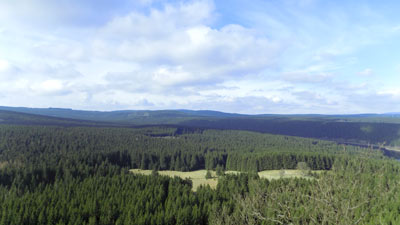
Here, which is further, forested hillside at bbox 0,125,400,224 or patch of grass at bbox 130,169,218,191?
patch of grass at bbox 130,169,218,191

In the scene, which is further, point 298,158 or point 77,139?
point 77,139

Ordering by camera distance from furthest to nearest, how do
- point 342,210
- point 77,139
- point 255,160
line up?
point 77,139, point 255,160, point 342,210

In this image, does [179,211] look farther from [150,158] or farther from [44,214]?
[150,158]

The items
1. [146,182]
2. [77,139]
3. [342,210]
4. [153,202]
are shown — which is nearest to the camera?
[342,210]

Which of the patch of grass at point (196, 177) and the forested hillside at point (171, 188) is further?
the patch of grass at point (196, 177)

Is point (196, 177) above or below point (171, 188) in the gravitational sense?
below

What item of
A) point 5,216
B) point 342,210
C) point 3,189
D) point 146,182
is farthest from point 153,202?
point 3,189

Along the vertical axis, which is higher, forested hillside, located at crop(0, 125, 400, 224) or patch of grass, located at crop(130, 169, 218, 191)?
forested hillside, located at crop(0, 125, 400, 224)

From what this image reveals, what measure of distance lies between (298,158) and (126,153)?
113898 mm

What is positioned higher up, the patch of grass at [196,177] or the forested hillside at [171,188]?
the forested hillside at [171,188]

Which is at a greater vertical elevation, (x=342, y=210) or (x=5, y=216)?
(x=342, y=210)

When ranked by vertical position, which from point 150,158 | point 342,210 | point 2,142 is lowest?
point 150,158

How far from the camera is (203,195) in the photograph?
221 feet

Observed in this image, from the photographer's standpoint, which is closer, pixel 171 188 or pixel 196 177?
pixel 171 188
